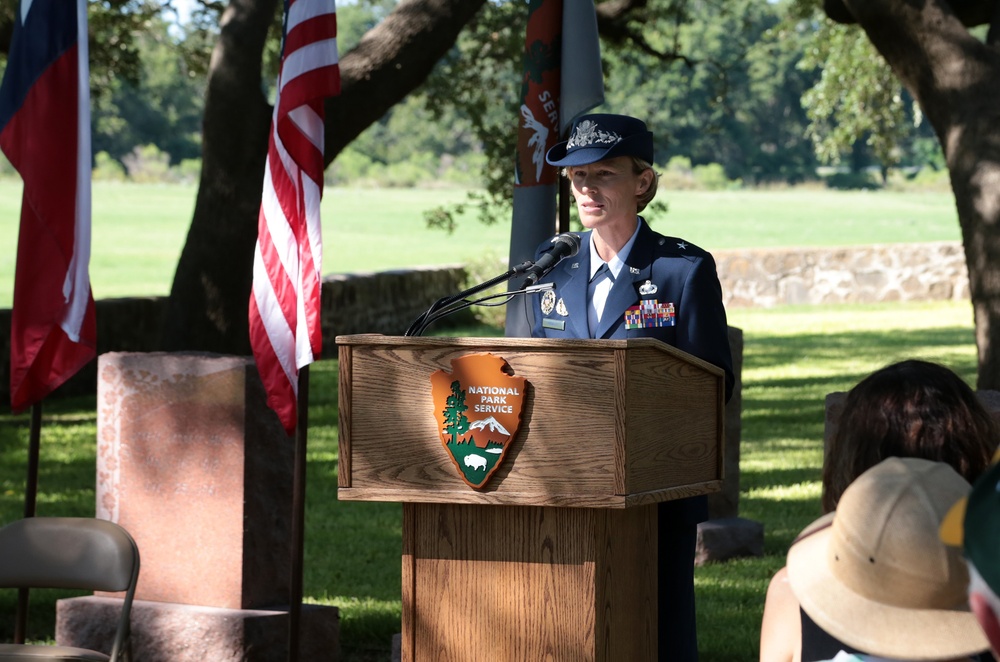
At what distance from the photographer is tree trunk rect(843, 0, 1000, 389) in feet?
26.5

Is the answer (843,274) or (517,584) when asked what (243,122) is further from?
(843,274)

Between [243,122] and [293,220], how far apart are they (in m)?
6.06

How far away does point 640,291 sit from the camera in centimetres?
401

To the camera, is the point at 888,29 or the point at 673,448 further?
the point at 888,29

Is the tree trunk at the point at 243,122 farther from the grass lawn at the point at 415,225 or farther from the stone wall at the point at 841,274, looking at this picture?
the grass lawn at the point at 415,225

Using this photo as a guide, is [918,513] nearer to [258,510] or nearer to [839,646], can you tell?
[839,646]

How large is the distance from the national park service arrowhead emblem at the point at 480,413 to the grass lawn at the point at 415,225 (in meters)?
24.2

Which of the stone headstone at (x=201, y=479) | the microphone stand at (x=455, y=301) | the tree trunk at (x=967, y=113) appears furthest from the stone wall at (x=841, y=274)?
the microphone stand at (x=455, y=301)

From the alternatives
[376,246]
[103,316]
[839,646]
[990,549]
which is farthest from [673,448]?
[376,246]

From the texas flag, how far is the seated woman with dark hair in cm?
388

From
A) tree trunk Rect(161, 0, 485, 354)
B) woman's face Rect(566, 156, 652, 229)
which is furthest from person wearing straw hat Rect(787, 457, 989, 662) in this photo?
tree trunk Rect(161, 0, 485, 354)

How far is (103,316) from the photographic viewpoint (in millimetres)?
16438

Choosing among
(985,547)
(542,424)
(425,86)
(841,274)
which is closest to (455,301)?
(542,424)

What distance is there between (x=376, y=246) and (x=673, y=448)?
42.9 metres
